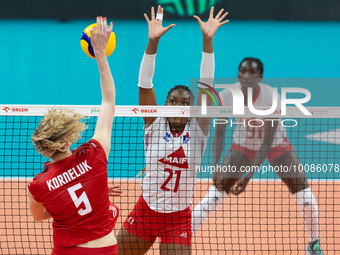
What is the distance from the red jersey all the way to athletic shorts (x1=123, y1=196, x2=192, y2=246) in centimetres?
116

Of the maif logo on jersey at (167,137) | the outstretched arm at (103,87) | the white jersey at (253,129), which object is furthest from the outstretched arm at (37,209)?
the white jersey at (253,129)

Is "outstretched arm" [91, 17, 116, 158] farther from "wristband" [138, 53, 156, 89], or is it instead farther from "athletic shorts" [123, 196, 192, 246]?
"athletic shorts" [123, 196, 192, 246]

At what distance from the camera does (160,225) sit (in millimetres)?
2965

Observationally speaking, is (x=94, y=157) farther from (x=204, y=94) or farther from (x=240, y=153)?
(x=240, y=153)

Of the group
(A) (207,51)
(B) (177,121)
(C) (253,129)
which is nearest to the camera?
(A) (207,51)

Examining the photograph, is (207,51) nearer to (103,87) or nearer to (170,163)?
(170,163)

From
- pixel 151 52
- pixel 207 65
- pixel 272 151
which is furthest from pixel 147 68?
pixel 272 151

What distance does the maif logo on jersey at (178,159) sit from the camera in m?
3.02

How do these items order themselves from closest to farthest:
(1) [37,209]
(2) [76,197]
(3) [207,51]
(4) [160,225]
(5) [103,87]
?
(2) [76,197] → (1) [37,209] → (5) [103,87] → (4) [160,225] → (3) [207,51]

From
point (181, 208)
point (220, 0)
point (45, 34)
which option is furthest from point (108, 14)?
point (181, 208)

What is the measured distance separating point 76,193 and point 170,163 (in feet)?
4.53

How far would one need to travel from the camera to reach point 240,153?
4539 millimetres

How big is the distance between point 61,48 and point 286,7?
5164 millimetres

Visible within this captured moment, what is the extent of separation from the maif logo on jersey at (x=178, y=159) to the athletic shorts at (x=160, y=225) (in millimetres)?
397
